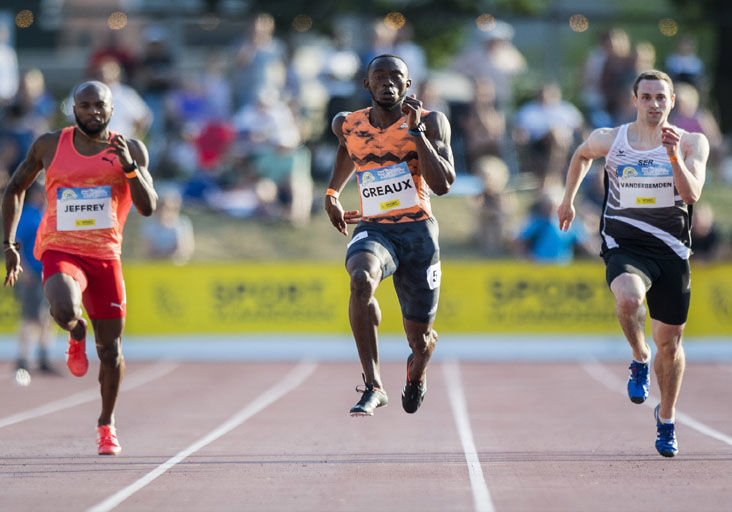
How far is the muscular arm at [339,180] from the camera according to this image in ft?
26.0

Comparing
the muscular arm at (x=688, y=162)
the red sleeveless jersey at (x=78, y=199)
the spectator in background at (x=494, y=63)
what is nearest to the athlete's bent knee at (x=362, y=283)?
the red sleeveless jersey at (x=78, y=199)

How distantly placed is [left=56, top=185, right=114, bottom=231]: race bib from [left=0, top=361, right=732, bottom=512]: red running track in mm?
1524

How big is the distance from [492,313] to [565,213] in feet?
35.5

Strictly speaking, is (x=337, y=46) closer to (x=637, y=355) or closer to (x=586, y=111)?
(x=586, y=111)

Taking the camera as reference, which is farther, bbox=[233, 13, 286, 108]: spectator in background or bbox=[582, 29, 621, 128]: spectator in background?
bbox=[582, 29, 621, 128]: spectator in background

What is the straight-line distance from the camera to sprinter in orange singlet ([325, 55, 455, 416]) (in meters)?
7.62

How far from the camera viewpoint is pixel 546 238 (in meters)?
18.5

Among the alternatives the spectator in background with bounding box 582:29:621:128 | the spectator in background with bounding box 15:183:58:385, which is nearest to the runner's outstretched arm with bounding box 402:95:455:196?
the spectator in background with bounding box 15:183:58:385

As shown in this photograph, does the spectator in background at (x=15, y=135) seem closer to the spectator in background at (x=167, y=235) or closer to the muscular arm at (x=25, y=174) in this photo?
the spectator in background at (x=167, y=235)

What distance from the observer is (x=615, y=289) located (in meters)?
7.86

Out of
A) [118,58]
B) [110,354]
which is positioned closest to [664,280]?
[110,354]

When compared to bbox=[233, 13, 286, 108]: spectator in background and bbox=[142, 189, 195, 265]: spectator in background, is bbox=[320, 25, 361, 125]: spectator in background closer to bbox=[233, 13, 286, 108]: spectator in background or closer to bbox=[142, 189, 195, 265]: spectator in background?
bbox=[233, 13, 286, 108]: spectator in background

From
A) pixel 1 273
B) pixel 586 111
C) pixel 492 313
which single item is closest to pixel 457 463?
pixel 492 313

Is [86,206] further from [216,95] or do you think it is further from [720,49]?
[720,49]
